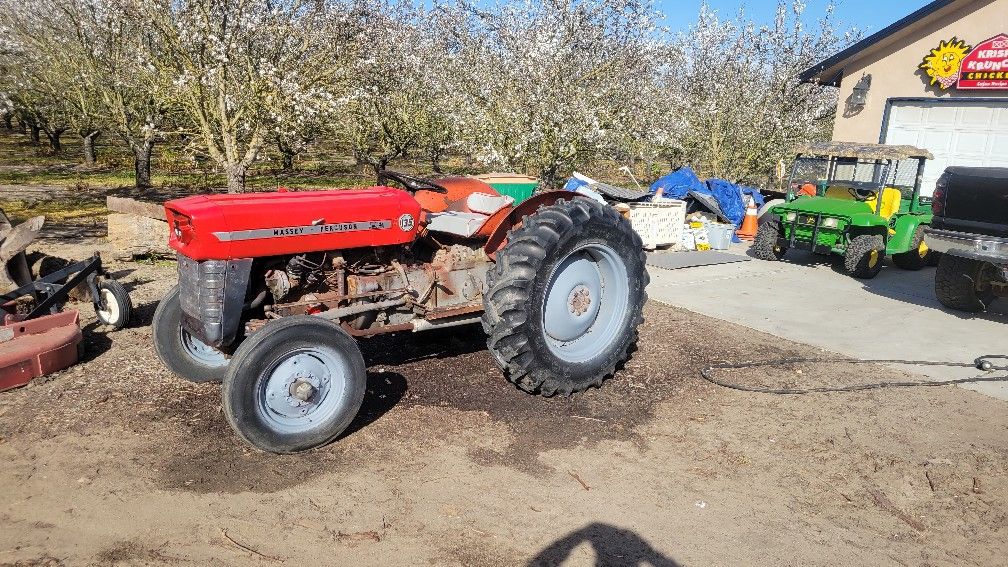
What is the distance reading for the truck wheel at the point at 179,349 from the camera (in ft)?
14.2

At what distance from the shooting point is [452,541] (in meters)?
2.94

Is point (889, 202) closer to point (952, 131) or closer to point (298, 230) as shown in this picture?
point (952, 131)

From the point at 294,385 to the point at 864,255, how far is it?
784 cm

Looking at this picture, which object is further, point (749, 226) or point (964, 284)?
point (749, 226)

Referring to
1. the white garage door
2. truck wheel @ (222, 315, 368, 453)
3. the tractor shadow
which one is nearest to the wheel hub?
truck wheel @ (222, 315, 368, 453)

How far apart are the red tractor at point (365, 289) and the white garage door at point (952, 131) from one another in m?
8.97

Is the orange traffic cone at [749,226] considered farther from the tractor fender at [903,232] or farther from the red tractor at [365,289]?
the red tractor at [365,289]

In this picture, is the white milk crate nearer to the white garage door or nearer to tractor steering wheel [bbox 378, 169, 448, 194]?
the white garage door

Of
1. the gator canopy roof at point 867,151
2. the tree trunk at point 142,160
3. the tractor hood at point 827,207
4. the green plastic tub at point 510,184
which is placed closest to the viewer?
the green plastic tub at point 510,184

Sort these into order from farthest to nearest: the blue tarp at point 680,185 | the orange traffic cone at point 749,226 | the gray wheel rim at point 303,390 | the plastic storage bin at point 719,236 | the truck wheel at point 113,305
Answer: the blue tarp at point 680,185 < the orange traffic cone at point 749,226 < the plastic storage bin at point 719,236 < the truck wheel at point 113,305 < the gray wheel rim at point 303,390

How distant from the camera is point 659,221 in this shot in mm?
10172

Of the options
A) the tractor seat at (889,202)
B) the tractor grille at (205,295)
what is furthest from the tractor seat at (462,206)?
the tractor seat at (889,202)

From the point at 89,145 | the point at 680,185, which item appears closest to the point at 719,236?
the point at 680,185

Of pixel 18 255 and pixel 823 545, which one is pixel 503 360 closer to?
pixel 823 545
